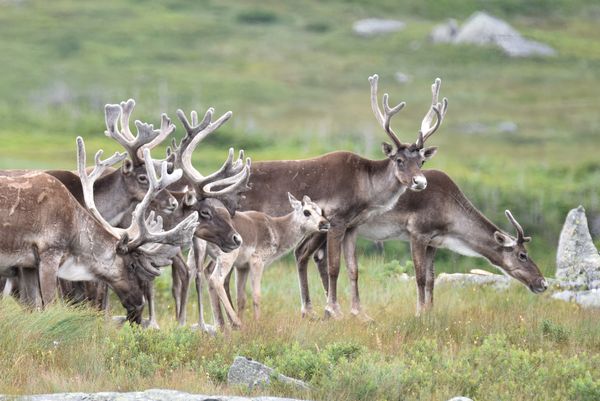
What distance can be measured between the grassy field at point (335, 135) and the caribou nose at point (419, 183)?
155 cm

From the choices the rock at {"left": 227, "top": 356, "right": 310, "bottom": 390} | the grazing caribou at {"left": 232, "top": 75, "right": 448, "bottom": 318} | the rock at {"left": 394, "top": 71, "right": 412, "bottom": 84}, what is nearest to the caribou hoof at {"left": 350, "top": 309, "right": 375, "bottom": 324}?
the grazing caribou at {"left": 232, "top": 75, "right": 448, "bottom": 318}

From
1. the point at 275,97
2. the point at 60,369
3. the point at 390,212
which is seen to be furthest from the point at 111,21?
the point at 60,369

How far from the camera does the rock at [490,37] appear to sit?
260 ft

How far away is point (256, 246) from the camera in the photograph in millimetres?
15656

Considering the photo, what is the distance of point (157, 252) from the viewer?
13797 millimetres

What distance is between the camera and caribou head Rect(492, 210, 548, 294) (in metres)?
17.5

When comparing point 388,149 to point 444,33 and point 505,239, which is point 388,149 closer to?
point 505,239

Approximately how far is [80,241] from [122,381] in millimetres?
2477

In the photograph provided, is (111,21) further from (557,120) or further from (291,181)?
(291,181)

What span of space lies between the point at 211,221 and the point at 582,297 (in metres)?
5.46

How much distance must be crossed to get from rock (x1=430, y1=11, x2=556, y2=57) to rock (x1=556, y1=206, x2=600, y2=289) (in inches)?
2406

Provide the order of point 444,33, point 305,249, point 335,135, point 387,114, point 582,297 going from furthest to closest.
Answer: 1. point 444,33
2. point 335,135
3. point 305,249
4. point 582,297
5. point 387,114

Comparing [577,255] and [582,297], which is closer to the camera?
[582,297]

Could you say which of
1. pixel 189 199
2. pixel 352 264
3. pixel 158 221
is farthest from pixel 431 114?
pixel 158 221
